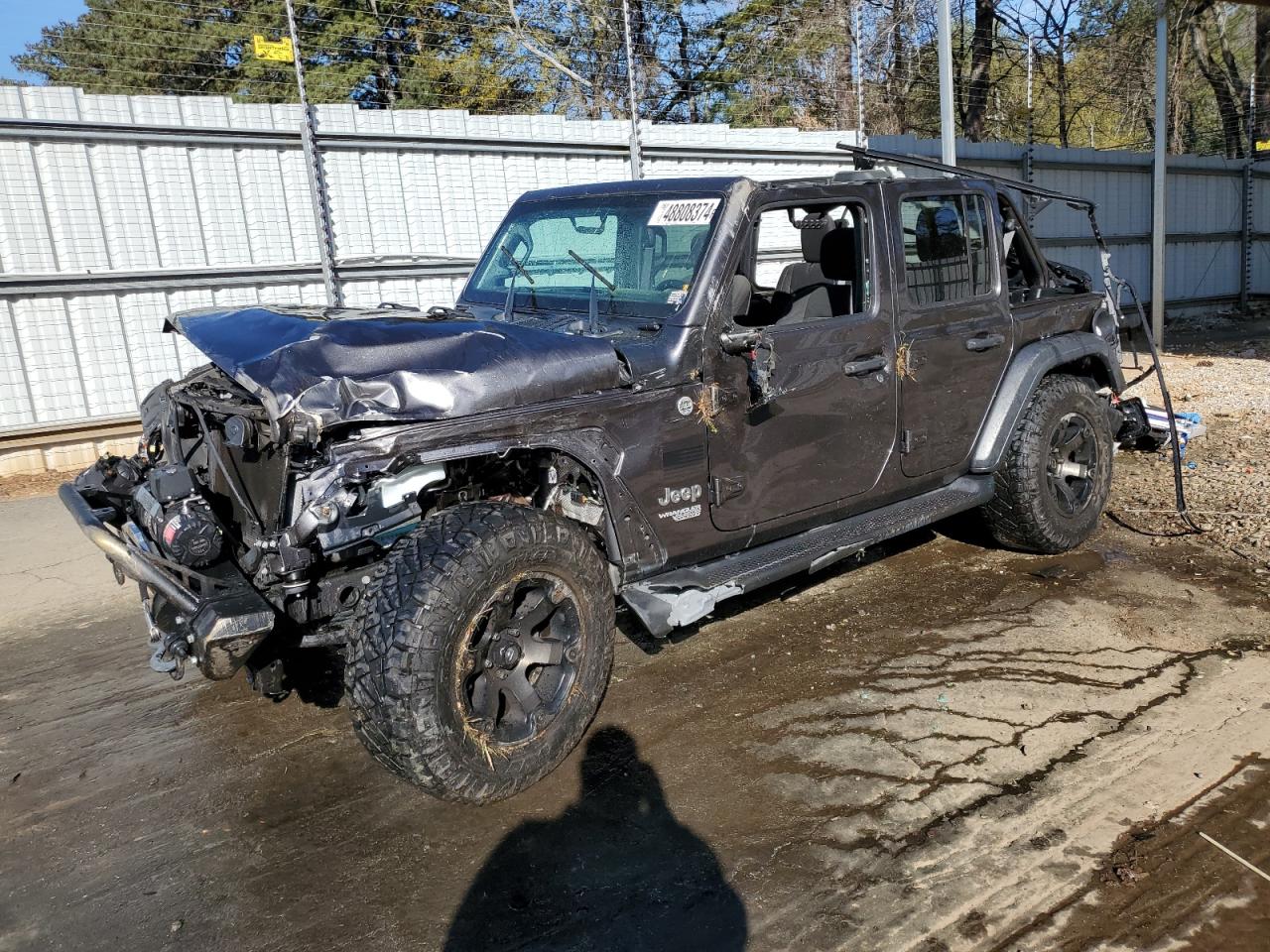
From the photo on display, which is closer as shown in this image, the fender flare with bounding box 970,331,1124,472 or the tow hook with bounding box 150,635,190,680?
the tow hook with bounding box 150,635,190,680

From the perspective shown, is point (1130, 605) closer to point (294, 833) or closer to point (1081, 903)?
point (1081, 903)

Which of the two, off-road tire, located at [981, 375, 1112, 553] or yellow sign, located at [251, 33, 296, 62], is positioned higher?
yellow sign, located at [251, 33, 296, 62]

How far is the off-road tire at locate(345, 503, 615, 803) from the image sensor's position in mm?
2984

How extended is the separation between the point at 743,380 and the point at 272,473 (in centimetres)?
181

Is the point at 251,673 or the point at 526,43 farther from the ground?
the point at 526,43

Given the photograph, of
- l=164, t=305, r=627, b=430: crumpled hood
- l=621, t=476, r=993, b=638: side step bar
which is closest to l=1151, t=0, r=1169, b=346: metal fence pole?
l=621, t=476, r=993, b=638: side step bar

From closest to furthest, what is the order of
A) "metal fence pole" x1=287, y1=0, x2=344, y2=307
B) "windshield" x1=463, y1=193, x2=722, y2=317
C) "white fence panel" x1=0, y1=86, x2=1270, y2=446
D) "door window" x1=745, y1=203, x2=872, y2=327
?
"windshield" x1=463, y1=193, x2=722, y2=317, "door window" x1=745, y1=203, x2=872, y2=327, "white fence panel" x1=0, y1=86, x2=1270, y2=446, "metal fence pole" x1=287, y1=0, x2=344, y2=307

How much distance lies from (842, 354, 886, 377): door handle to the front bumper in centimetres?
253

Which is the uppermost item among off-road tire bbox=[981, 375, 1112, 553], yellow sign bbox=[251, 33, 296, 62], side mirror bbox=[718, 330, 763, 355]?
yellow sign bbox=[251, 33, 296, 62]

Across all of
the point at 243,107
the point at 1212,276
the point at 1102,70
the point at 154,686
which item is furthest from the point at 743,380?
the point at 1102,70

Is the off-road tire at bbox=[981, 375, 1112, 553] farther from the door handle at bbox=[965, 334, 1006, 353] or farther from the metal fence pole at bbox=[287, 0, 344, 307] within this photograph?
the metal fence pole at bbox=[287, 0, 344, 307]

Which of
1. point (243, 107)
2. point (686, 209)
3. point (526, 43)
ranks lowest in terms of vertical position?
point (686, 209)

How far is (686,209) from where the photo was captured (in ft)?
13.4

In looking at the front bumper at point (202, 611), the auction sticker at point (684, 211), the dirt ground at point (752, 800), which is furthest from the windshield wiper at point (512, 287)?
the front bumper at point (202, 611)
